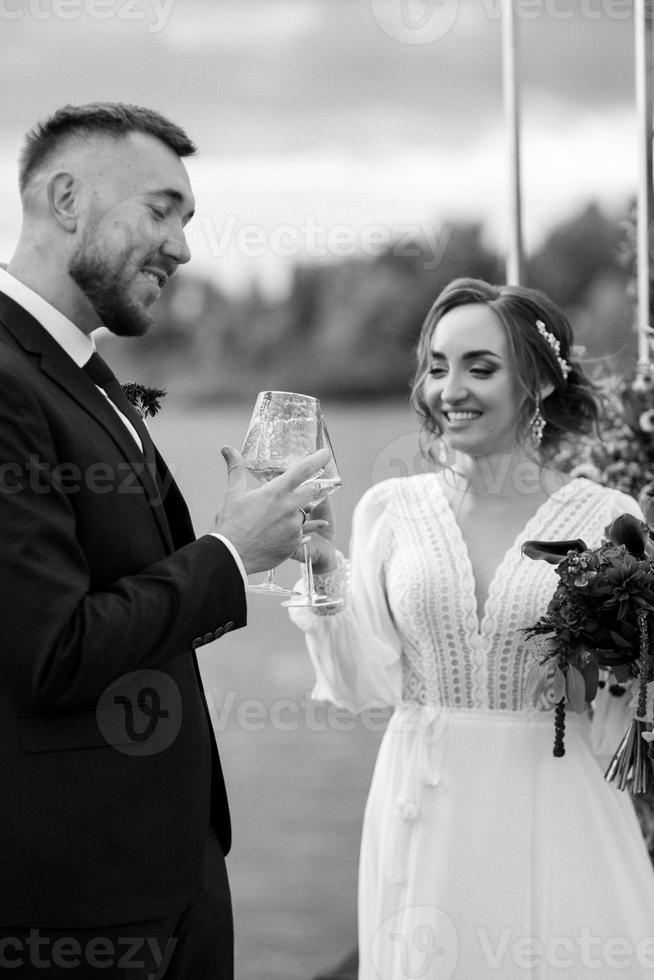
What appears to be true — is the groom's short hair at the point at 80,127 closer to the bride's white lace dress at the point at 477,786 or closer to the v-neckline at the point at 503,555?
the bride's white lace dress at the point at 477,786

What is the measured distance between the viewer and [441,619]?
7.63 ft

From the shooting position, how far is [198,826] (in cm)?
152

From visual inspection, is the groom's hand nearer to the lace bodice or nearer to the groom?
the groom

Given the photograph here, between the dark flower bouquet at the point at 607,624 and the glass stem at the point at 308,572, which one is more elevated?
the glass stem at the point at 308,572

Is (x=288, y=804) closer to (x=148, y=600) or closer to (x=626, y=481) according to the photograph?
(x=626, y=481)

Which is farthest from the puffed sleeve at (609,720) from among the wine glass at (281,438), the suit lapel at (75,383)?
the suit lapel at (75,383)

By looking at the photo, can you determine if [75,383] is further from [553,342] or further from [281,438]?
[553,342]

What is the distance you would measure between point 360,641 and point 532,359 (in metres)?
0.70

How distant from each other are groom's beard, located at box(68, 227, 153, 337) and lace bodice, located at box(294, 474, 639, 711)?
0.94m

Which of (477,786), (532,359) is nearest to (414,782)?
(477,786)

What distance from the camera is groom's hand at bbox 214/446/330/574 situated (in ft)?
4.80

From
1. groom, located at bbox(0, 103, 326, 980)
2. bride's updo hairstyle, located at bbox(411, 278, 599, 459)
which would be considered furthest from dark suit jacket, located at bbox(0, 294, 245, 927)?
bride's updo hairstyle, located at bbox(411, 278, 599, 459)

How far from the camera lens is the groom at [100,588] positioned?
1.30 meters

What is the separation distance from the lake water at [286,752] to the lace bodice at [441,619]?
159 mm
